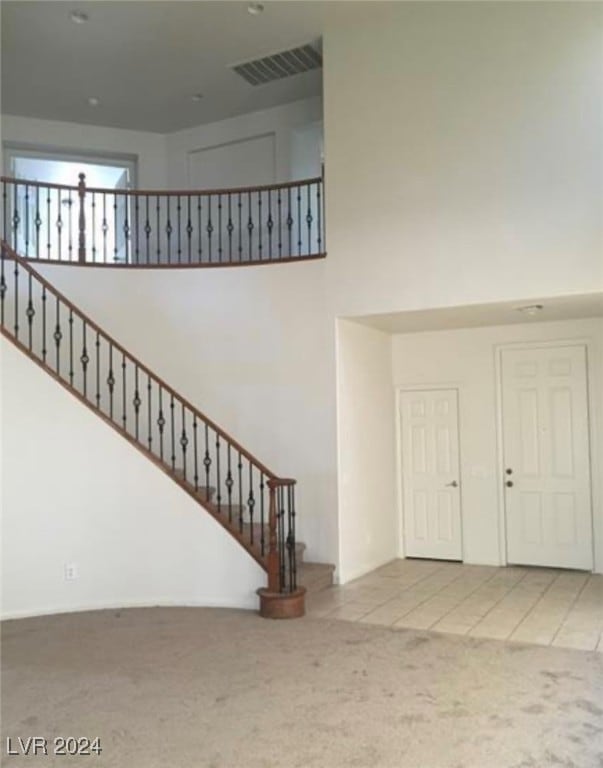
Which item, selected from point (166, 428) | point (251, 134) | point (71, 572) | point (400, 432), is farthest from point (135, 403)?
point (251, 134)

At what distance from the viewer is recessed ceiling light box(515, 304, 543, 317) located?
5781 mm

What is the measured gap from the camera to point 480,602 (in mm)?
5500

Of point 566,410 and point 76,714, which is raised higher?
point 566,410

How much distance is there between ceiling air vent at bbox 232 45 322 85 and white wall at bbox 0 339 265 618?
13.9 ft

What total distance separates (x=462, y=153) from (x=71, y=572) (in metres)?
4.83

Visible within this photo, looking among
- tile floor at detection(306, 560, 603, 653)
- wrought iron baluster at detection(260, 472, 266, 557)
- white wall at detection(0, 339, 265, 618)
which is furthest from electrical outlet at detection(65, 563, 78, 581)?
tile floor at detection(306, 560, 603, 653)

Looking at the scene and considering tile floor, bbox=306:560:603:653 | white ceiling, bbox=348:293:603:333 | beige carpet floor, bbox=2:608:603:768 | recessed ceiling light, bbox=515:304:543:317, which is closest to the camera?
beige carpet floor, bbox=2:608:603:768

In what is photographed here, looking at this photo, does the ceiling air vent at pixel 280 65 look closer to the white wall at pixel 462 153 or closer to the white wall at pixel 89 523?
the white wall at pixel 462 153

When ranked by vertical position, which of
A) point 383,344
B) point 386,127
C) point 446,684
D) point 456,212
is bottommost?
point 446,684

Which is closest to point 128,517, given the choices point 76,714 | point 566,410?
point 76,714

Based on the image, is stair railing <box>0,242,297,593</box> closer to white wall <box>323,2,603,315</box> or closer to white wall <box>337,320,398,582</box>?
white wall <box>337,320,398,582</box>

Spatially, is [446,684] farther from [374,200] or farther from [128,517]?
[374,200]

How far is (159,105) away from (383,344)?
4.19 m

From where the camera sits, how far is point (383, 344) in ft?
24.2
